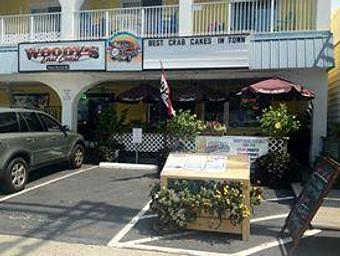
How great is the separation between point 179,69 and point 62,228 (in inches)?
Answer: 289

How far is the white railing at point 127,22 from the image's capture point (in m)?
14.8

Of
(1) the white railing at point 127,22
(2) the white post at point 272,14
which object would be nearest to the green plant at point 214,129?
(2) the white post at point 272,14

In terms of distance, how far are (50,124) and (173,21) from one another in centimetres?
569

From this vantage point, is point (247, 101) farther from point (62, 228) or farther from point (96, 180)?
point (62, 228)

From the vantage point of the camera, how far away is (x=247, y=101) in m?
15.4

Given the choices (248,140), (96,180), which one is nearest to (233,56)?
(248,140)

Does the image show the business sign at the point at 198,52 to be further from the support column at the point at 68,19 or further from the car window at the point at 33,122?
the car window at the point at 33,122

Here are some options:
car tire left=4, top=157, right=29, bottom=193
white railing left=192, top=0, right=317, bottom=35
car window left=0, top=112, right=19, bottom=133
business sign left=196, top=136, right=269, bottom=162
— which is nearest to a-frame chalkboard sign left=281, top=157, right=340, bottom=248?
business sign left=196, top=136, right=269, bottom=162

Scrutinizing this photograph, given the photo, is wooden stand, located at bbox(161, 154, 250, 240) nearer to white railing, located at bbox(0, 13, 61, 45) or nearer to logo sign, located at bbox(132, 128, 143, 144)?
logo sign, located at bbox(132, 128, 143, 144)

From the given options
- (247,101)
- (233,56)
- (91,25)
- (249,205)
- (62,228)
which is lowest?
(62,228)

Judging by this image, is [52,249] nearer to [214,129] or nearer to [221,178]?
[221,178]

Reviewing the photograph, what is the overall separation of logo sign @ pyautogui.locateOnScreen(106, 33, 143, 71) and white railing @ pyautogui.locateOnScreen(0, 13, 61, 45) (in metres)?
2.51

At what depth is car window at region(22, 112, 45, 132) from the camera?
434 inches

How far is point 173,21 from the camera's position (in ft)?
49.6
